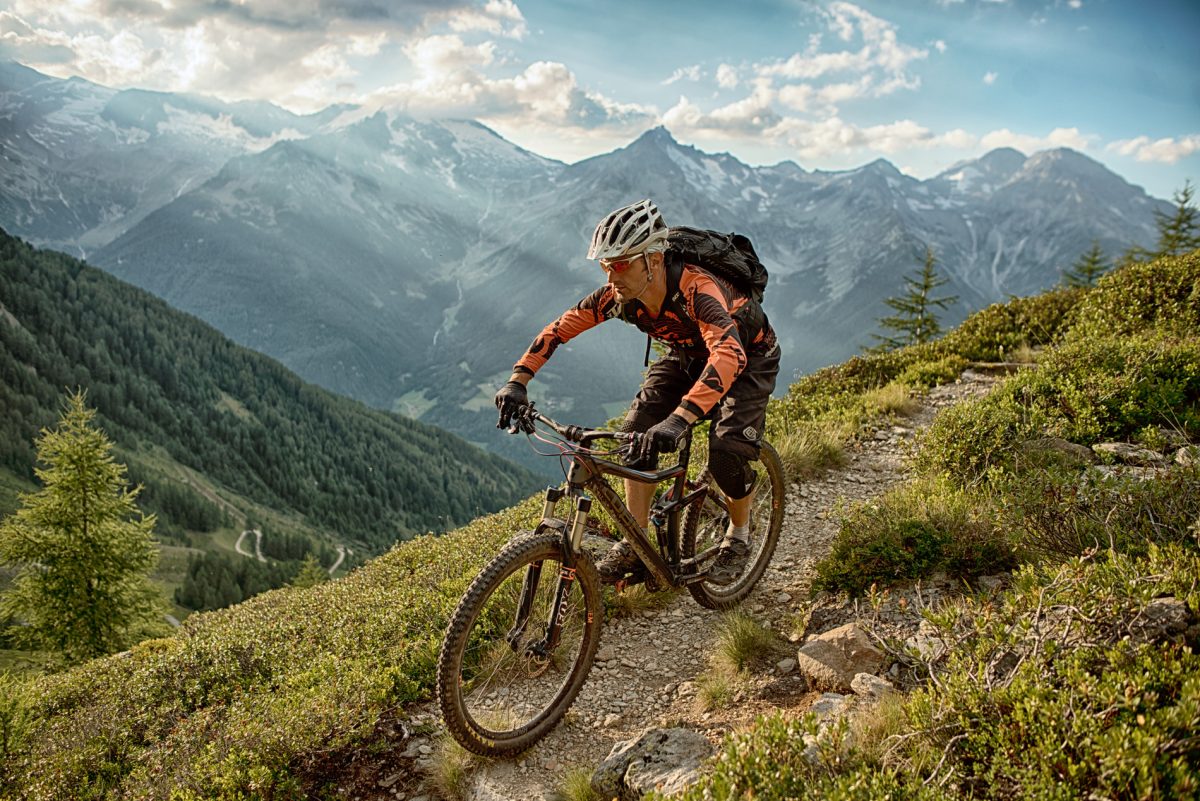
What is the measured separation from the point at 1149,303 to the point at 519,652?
45.4 feet

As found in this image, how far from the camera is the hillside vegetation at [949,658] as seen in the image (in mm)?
3400

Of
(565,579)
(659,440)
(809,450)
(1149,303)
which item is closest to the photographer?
(659,440)

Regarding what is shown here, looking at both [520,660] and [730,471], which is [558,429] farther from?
[520,660]

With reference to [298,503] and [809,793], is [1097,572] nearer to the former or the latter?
[809,793]

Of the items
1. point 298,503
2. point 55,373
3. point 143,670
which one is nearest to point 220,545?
point 298,503

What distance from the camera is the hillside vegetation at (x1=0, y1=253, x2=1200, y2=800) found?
11.2ft

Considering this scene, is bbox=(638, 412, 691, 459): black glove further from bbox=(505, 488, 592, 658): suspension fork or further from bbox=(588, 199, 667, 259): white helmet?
bbox=(588, 199, 667, 259): white helmet

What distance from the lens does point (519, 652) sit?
17.7 feet

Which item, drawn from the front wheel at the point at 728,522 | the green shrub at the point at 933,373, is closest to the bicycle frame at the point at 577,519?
the front wheel at the point at 728,522

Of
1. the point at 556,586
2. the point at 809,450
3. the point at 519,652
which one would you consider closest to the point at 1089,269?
the point at 809,450

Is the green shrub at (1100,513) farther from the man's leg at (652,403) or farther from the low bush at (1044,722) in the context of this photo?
the man's leg at (652,403)

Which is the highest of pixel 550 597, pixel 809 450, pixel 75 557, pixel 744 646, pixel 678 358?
pixel 678 358

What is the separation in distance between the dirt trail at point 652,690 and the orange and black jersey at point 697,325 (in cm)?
252

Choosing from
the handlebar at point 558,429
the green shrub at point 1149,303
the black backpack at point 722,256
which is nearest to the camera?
the handlebar at point 558,429
